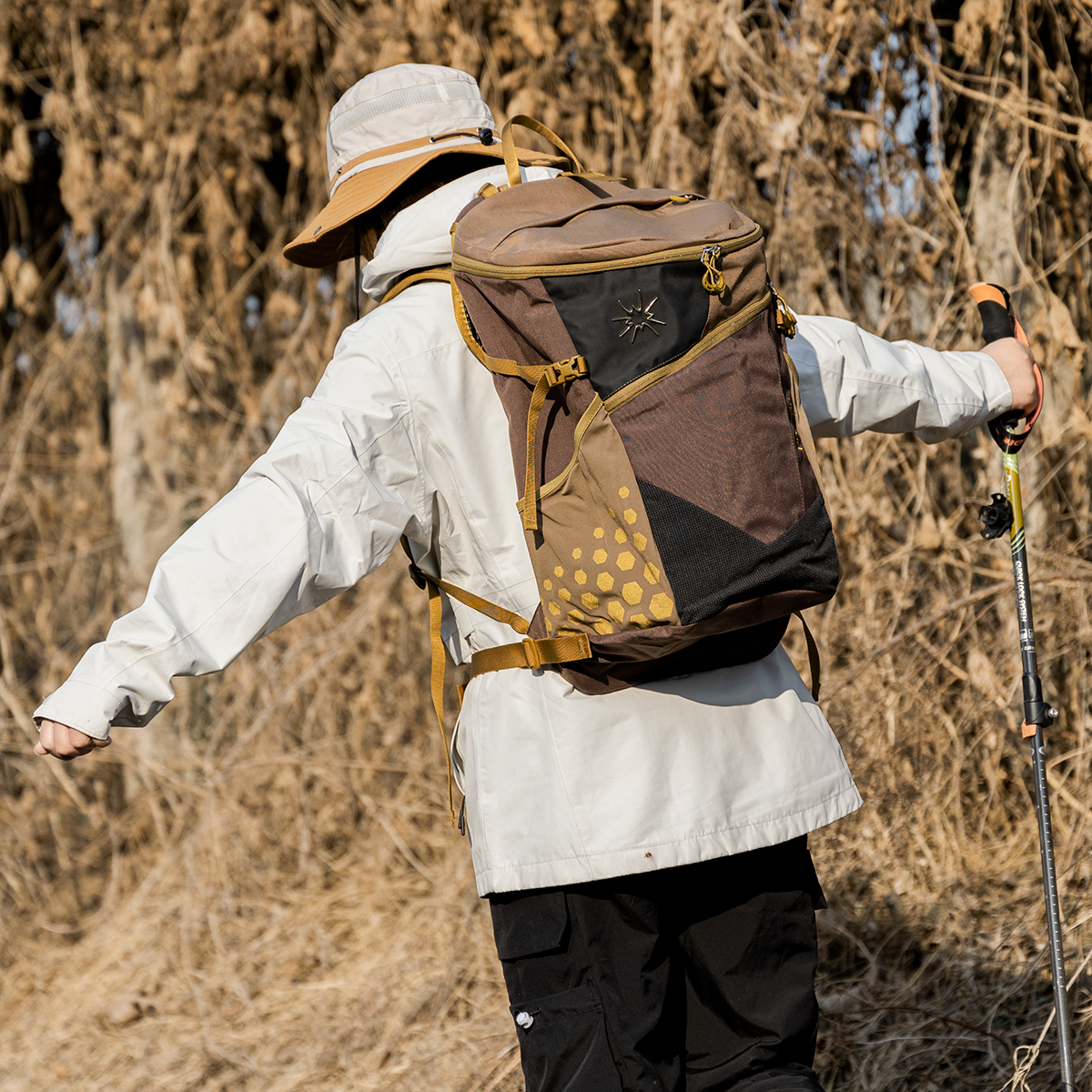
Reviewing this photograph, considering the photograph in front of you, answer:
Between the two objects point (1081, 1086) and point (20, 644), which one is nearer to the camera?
point (1081, 1086)

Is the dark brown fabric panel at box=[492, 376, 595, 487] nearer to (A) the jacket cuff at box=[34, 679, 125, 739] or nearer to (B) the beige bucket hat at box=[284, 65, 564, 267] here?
(B) the beige bucket hat at box=[284, 65, 564, 267]

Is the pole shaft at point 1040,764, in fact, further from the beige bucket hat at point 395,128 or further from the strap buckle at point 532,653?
the beige bucket hat at point 395,128

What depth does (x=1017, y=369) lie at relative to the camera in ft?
6.23

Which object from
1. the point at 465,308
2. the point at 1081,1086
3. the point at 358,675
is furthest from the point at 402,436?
the point at 358,675

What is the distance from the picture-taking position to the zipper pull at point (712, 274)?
1.37 m

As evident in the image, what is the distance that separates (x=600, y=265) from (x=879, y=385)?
584mm

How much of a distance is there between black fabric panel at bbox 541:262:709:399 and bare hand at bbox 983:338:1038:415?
30.5 inches

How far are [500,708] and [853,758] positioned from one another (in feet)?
4.84

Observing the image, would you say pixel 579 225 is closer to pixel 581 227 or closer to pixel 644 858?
pixel 581 227

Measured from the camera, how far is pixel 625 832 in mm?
1450

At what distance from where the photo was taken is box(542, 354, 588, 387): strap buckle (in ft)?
4.44

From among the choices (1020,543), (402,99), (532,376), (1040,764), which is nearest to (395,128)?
(402,99)

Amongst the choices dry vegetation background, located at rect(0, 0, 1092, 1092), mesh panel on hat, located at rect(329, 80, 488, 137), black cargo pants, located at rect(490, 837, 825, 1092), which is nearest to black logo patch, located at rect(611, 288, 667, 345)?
mesh panel on hat, located at rect(329, 80, 488, 137)

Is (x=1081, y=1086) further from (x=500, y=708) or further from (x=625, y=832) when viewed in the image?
(x=500, y=708)
